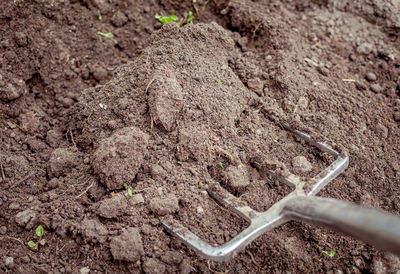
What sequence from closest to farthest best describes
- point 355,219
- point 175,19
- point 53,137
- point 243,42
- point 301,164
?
1. point 355,219
2. point 301,164
3. point 53,137
4. point 243,42
5. point 175,19

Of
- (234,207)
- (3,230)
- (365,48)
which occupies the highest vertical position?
(365,48)

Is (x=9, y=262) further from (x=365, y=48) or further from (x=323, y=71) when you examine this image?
(x=365, y=48)

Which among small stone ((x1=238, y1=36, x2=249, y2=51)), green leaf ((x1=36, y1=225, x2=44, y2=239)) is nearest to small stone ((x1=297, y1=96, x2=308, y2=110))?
small stone ((x1=238, y1=36, x2=249, y2=51))

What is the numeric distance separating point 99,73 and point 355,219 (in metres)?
2.04

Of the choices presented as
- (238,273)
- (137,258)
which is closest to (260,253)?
(238,273)

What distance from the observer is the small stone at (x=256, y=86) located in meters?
2.62

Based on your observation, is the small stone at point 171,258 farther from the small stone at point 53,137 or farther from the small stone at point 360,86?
the small stone at point 360,86

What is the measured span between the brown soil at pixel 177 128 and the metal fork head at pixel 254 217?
0.28 feet

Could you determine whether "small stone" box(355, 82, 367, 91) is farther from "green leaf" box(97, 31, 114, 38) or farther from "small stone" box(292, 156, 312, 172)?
"green leaf" box(97, 31, 114, 38)

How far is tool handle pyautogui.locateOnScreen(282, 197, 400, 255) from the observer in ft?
4.34

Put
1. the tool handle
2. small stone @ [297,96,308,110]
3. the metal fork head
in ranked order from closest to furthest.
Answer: the tool handle, the metal fork head, small stone @ [297,96,308,110]

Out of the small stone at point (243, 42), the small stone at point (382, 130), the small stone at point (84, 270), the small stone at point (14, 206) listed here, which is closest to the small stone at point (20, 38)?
the small stone at point (14, 206)

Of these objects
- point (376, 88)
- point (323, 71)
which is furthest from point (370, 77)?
point (323, 71)

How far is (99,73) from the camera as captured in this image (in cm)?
288
